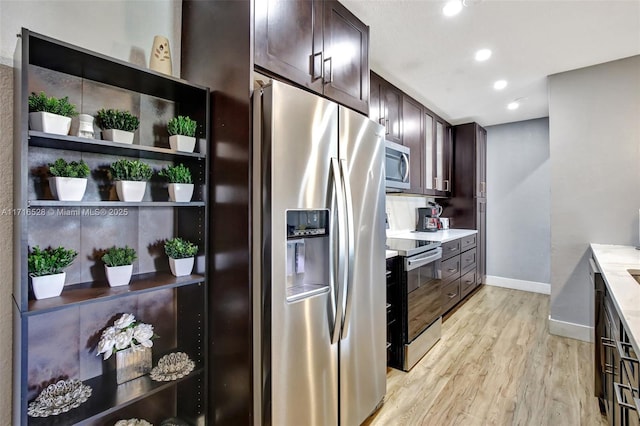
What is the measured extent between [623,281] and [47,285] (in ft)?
7.80

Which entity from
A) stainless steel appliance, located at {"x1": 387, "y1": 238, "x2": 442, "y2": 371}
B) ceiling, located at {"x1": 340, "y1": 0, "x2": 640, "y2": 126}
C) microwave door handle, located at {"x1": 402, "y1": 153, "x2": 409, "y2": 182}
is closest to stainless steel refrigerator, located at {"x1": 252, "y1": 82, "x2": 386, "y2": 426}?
stainless steel appliance, located at {"x1": 387, "y1": 238, "x2": 442, "y2": 371}

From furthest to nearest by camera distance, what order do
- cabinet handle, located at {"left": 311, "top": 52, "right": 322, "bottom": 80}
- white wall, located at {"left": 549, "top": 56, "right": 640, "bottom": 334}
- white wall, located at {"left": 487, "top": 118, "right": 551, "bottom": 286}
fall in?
1. white wall, located at {"left": 487, "top": 118, "right": 551, "bottom": 286}
2. white wall, located at {"left": 549, "top": 56, "right": 640, "bottom": 334}
3. cabinet handle, located at {"left": 311, "top": 52, "right": 322, "bottom": 80}

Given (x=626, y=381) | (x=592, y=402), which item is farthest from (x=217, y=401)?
(x=592, y=402)

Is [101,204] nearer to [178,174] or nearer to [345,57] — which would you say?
[178,174]

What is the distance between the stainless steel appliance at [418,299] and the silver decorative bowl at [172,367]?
5.12ft

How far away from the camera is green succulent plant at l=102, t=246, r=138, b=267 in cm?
125

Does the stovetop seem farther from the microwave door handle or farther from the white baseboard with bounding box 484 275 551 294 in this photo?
the white baseboard with bounding box 484 275 551 294

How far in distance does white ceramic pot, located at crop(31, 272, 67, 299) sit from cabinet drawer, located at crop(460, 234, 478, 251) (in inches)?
147

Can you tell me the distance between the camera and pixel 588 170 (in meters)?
2.84

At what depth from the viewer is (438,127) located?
13.9ft

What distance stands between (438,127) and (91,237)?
412cm

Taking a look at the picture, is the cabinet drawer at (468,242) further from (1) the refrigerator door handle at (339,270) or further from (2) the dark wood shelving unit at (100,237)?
(2) the dark wood shelving unit at (100,237)

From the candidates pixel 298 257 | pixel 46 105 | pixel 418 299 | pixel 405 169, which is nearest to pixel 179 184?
pixel 46 105

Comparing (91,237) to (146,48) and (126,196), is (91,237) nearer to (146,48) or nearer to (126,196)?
(126,196)
